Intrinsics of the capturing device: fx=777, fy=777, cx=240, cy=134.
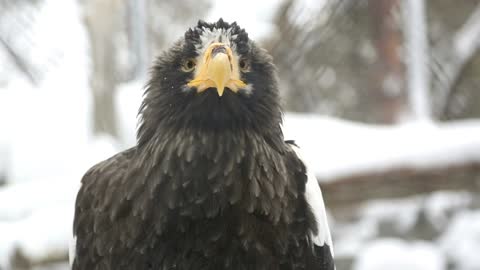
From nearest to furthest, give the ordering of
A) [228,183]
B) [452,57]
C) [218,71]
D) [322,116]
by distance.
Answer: [218,71]
[228,183]
[322,116]
[452,57]

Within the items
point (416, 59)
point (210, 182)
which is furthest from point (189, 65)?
point (416, 59)

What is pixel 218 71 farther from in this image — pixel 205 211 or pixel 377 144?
pixel 377 144

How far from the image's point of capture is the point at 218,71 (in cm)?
175

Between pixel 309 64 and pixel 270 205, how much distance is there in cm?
254

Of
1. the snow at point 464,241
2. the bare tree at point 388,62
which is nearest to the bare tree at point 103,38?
the bare tree at point 388,62

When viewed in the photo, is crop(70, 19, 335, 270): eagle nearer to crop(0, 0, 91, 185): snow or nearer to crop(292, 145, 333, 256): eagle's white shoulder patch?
crop(292, 145, 333, 256): eagle's white shoulder patch

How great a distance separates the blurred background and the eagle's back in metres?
1.54

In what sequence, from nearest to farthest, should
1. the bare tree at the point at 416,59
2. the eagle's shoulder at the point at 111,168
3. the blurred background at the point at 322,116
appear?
the eagle's shoulder at the point at 111,168
the blurred background at the point at 322,116
the bare tree at the point at 416,59

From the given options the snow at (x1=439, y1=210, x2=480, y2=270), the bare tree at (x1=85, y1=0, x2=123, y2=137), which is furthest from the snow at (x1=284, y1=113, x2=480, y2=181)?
the bare tree at (x1=85, y1=0, x2=123, y2=137)

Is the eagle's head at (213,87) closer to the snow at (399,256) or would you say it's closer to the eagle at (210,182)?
the eagle at (210,182)

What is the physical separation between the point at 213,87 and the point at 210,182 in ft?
0.74

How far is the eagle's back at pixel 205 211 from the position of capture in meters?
1.83

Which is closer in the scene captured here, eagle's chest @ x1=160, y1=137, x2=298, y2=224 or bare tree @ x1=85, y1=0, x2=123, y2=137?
eagle's chest @ x1=160, y1=137, x2=298, y2=224

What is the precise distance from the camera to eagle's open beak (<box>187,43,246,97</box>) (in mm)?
1748
